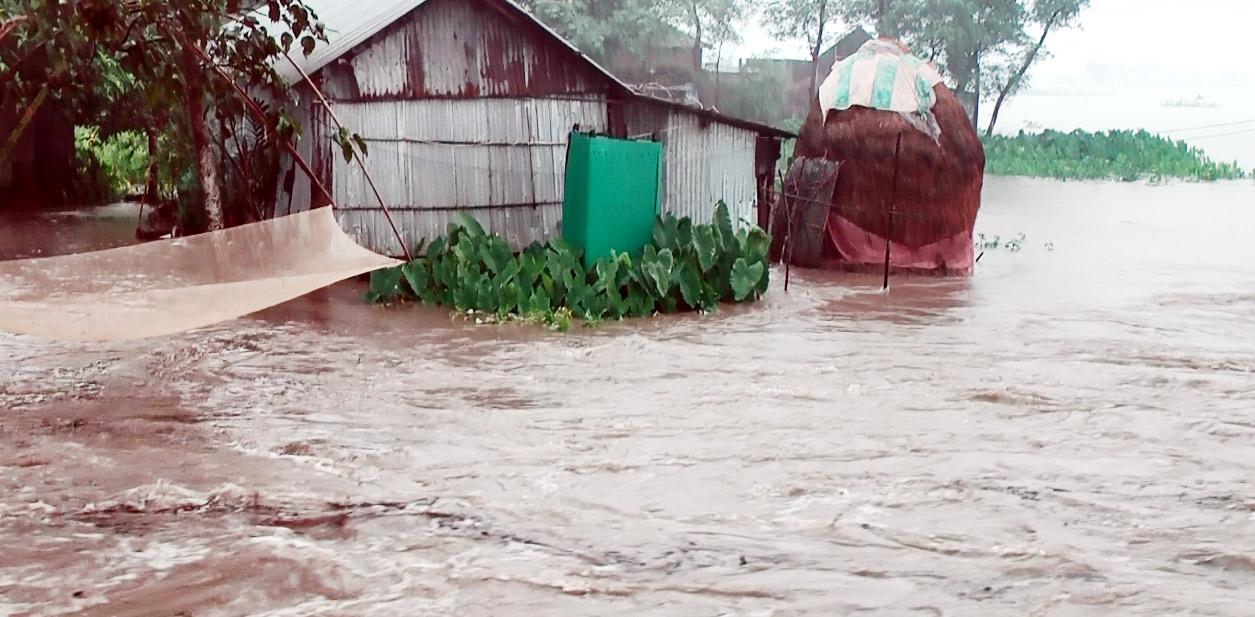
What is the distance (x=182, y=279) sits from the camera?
644 cm

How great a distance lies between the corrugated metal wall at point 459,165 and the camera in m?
10.9

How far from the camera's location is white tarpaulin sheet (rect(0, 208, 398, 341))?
593 centimetres

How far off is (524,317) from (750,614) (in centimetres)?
563

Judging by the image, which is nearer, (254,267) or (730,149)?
(254,267)

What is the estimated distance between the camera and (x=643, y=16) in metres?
27.9

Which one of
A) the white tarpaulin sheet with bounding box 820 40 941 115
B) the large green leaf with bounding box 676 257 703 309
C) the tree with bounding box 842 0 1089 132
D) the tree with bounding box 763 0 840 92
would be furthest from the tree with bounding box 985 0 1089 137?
the large green leaf with bounding box 676 257 703 309

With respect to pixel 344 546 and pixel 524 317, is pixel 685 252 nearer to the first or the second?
pixel 524 317

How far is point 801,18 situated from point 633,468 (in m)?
26.4

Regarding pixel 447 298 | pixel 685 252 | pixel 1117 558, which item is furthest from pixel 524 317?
pixel 1117 558

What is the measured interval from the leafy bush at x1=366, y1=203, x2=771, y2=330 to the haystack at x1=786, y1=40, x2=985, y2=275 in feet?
8.71

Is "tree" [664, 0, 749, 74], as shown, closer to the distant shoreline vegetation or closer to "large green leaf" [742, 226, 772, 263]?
the distant shoreline vegetation

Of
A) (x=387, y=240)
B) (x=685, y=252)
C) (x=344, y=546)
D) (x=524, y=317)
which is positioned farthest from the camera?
(x=387, y=240)

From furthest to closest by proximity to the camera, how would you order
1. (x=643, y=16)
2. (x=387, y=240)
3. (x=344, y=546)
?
1. (x=643, y=16)
2. (x=387, y=240)
3. (x=344, y=546)

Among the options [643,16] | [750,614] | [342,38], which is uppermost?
[643,16]
